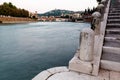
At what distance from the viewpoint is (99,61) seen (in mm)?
3492

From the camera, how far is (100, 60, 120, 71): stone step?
347cm

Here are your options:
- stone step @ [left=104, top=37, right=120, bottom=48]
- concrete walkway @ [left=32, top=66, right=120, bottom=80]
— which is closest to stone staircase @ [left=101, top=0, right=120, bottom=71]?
stone step @ [left=104, top=37, right=120, bottom=48]

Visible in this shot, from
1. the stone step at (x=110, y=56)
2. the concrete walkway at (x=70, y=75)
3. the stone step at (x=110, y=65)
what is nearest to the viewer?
the concrete walkway at (x=70, y=75)

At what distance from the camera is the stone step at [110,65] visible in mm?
3470

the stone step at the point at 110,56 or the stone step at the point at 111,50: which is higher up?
the stone step at the point at 111,50

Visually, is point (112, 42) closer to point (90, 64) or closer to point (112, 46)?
point (112, 46)

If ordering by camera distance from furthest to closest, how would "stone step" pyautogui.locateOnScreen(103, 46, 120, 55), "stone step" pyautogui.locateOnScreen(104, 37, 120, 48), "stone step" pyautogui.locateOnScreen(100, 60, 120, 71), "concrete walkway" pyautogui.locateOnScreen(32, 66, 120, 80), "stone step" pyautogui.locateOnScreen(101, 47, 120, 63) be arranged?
"stone step" pyautogui.locateOnScreen(104, 37, 120, 48)
"stone step" pyautogui.locateOnScreen(103, 46, 120, 55)
"stone step" pyautogui.locateOnScreen(101, 47, 120, 63)
"stone step" pyautogui.locateOnScreen(100, 60, 120, 71)
"concrete walkway" pyautogui.locateOnScreen(32, 66, 120, 80)

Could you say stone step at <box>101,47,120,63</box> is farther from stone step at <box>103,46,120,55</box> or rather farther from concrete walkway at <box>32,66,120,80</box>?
concrete walkway at <box>32,66,120,80</box>

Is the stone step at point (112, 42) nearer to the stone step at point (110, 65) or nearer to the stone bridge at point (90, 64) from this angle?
the stone bridge at point (90, 64)

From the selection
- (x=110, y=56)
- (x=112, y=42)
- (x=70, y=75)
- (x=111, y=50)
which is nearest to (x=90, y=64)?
(x=70, y=75)

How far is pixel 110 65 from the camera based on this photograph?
3514mm

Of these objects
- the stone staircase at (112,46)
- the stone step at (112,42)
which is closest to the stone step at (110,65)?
the stone staircase at (112,46)

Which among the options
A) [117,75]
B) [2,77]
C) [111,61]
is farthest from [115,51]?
[2,77]

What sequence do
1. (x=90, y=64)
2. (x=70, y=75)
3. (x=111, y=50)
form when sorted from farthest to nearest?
(x=111, y=50)
(x=90, y=64)
(x=70, y=75)
